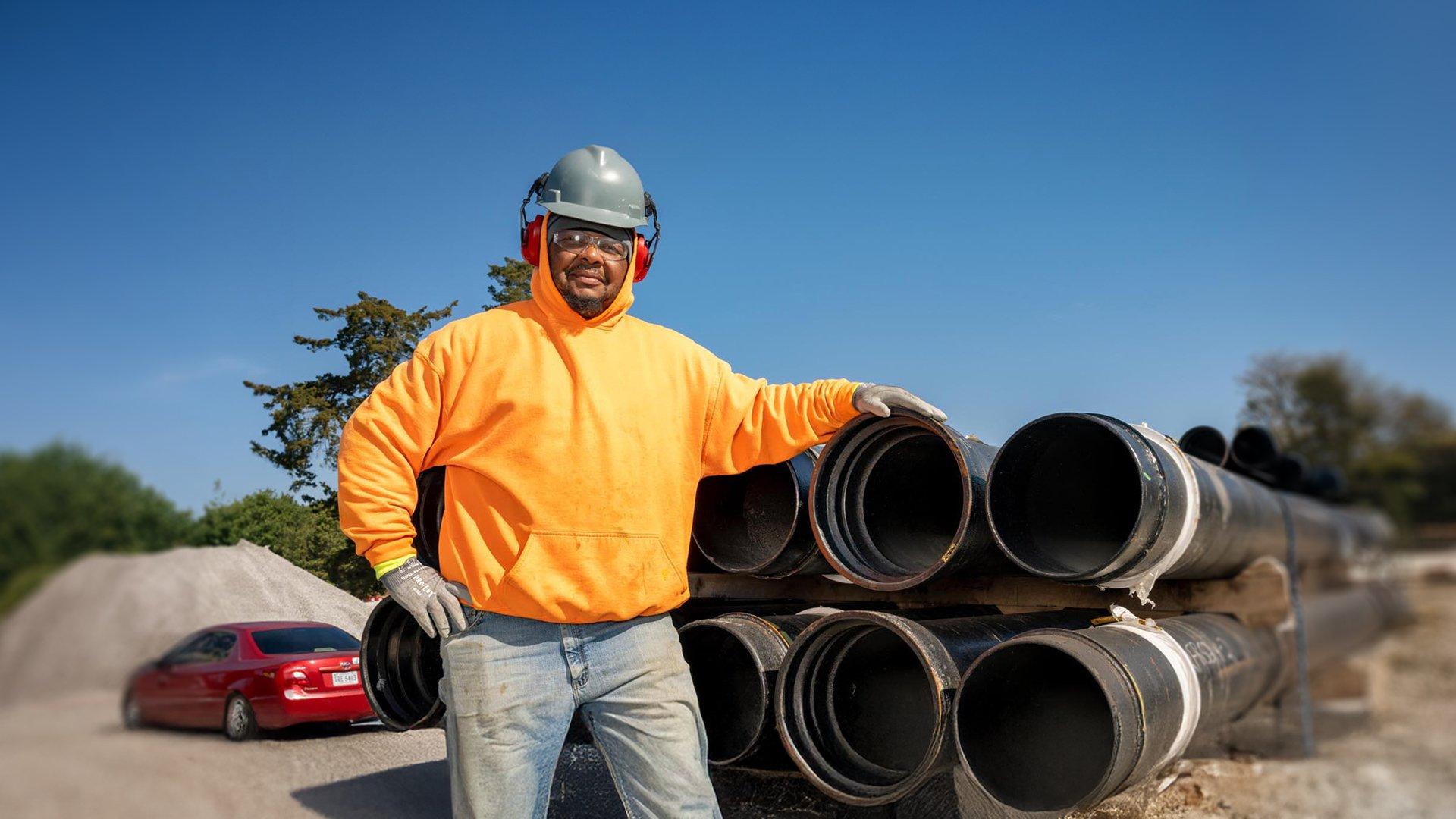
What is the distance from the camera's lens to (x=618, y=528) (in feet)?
9.12

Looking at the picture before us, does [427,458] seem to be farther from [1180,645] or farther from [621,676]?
[1180,645]

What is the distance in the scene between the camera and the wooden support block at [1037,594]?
12.4 feet

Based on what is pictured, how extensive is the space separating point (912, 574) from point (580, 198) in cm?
180

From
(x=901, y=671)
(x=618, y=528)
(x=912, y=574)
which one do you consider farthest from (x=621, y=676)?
(x=901, y=671)

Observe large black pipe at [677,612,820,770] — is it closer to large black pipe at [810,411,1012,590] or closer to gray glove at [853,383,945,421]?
large black pipe at [810,411,1012,590]

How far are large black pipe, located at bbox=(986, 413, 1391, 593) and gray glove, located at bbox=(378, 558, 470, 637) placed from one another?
180 cm

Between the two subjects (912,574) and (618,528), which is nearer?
(618,528)

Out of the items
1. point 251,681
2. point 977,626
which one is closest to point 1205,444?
point 977,626

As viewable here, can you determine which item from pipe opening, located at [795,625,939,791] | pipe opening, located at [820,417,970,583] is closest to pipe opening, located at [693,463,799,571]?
pipe opening, located at [820,417,970,583]

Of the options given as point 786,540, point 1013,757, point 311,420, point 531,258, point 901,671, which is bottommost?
point 1013,757


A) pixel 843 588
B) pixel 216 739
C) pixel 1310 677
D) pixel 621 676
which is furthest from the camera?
pixel 843 588

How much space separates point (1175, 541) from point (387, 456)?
2599mm

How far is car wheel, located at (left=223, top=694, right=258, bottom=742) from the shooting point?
3412 millimetres

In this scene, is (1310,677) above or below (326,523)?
below
